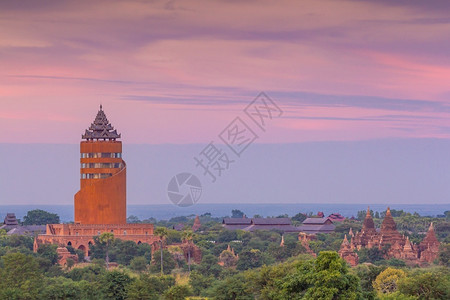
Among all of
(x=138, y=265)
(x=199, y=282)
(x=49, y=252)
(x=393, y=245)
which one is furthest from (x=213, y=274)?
(x=393, y=245)

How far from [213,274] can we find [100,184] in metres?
34.4

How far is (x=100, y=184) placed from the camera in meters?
150

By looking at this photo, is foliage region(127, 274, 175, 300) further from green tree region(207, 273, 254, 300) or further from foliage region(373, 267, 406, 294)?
foliage region(373, 267, 406, 294)

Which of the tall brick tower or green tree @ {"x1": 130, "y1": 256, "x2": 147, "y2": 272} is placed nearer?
green tree @ {"x1": 130, "y1": 256, "x2": 147, "y2": 272}

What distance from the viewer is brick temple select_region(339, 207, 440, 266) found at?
145000 mm

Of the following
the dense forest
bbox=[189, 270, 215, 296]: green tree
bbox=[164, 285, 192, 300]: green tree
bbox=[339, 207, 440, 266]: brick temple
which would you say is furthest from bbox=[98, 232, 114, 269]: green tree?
bbox=[164, 285, 192, 300]: green tree

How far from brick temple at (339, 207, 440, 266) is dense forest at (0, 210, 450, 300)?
267cm

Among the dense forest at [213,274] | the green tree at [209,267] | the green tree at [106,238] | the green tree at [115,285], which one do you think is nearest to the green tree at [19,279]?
the dense forest at [213,274]

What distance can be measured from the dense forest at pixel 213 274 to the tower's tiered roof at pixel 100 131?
14.4 meters

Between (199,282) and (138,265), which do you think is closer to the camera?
(199,282)

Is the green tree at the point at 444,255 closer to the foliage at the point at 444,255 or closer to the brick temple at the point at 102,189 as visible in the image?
the foliage at the point at 444,255

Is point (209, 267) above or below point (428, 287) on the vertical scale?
above

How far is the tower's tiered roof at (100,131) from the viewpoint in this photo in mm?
152375

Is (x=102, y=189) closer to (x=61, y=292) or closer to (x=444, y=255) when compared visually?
(x=444, y=255)
